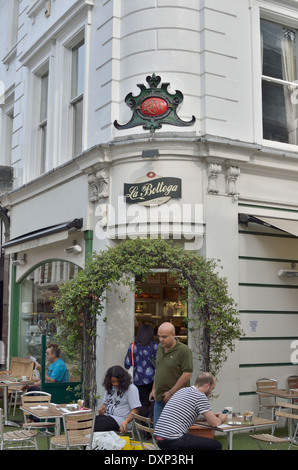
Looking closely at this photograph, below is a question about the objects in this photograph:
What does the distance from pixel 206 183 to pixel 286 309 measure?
110 inches

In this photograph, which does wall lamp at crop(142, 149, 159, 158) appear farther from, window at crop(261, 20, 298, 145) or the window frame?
window at crop(261, 20, 298, 145)

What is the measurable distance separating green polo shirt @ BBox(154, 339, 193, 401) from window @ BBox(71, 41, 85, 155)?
580cm

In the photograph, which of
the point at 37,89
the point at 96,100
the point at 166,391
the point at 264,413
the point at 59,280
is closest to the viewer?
the point at 166,391

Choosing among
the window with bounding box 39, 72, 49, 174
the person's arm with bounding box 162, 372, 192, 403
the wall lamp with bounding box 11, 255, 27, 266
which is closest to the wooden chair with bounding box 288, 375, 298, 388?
the person's arm with bounding box 162, 372, 192, 403

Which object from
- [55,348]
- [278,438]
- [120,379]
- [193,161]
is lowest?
[278,438]

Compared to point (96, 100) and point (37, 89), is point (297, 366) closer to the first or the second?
point (96, 100)

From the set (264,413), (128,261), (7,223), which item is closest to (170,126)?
(128,261)

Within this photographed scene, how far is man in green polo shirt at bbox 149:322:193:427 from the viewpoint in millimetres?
7707

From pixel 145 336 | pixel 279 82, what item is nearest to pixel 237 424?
pixel 145 336

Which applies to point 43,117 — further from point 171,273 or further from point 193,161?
point 171,273

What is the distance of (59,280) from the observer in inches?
479

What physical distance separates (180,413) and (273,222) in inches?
192

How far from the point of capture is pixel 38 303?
13305mm

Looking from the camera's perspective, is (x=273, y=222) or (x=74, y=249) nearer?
(x=273, y=222)
